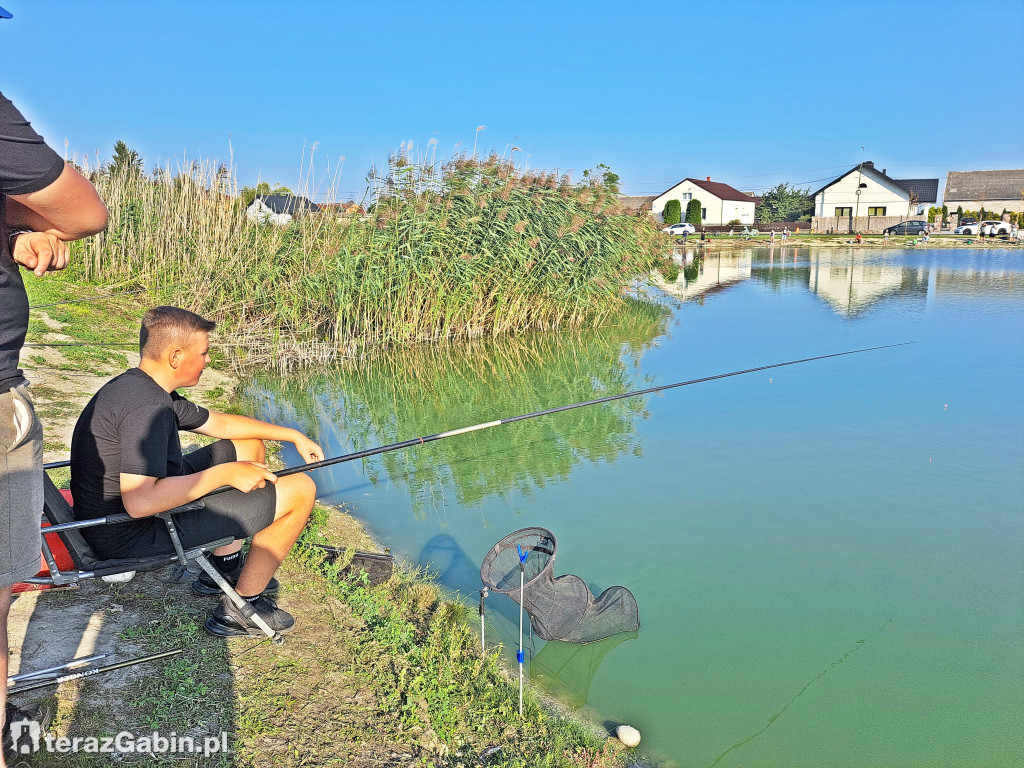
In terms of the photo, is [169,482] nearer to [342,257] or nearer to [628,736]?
[628,736]

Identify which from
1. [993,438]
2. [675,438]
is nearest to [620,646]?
[675,438]

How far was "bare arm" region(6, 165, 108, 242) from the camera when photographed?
1.61 meters

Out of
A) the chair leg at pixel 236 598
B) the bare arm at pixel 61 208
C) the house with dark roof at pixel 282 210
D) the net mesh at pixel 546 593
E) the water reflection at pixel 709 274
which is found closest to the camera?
the bare arm at pixel 61 208

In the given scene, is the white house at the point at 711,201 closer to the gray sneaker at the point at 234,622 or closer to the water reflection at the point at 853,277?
the water reflection at the point at 853,277

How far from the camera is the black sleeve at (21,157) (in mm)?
1490

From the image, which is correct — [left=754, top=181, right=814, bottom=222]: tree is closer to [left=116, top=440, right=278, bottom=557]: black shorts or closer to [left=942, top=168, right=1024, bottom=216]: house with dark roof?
[left=942, top=168, right=1024, bottom=216]: house with dark roof

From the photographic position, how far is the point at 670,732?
9.50 feet

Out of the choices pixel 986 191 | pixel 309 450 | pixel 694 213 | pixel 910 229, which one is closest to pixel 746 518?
pixel 309 450

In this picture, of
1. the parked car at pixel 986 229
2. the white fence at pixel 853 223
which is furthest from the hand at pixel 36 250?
the white fence at pixel 853 223

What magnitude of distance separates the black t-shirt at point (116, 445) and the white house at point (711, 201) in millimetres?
57397

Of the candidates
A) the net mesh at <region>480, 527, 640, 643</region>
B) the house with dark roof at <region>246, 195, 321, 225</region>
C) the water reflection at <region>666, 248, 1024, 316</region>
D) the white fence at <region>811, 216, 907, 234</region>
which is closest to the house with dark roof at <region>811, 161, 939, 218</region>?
the white fence at <region>811, 216, 907, 234</region>

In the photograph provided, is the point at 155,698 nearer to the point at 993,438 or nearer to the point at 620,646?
the point at 620,646

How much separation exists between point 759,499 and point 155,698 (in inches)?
152

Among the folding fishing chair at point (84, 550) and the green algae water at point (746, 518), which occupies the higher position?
the folding fishing chair at point (84, 550)
